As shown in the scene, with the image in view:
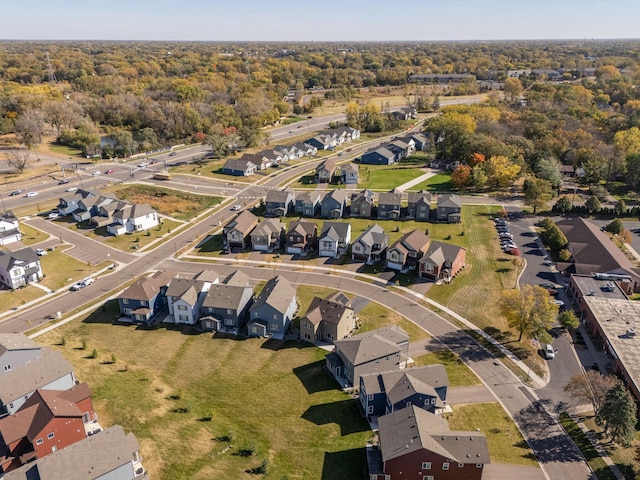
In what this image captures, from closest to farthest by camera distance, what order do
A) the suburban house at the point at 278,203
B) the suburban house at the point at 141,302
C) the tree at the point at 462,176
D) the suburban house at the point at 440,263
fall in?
the suburban house at the point at 141,302 < the suburban house at the point at 440,263 < the suburban house at the point at 278,203 < the tree at the point at 462,176

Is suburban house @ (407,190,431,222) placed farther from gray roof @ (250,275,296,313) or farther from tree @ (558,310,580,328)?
gray roof @ (250,275,296,313)

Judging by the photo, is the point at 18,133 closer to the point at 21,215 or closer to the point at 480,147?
the point at 21,215

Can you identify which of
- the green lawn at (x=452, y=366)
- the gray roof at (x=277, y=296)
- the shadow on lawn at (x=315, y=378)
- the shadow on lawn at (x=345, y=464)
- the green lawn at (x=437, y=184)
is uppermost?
the green lawn at (x=437, y=184)

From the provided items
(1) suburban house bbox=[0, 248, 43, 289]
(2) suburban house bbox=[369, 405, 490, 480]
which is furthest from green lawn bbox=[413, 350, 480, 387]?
(1) suburban house bbox=[0, 248, 43, 289]

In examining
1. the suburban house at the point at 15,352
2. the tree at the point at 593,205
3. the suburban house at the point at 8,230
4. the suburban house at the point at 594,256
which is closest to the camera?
the suburban house at the point at 15,352

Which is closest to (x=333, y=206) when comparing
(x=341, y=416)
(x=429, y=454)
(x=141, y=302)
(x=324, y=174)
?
(x=324, y=174)

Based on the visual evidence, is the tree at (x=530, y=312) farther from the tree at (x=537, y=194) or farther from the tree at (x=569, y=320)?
the tree at (x=537, y=194)

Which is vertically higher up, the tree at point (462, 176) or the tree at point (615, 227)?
the tree at point (462, 176)

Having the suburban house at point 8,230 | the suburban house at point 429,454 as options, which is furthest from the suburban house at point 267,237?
the suburban house at point 429,454
